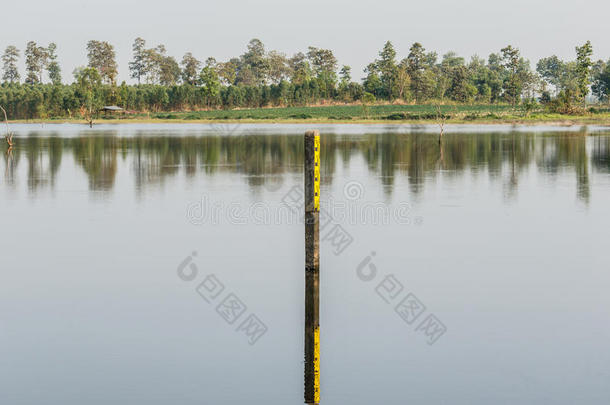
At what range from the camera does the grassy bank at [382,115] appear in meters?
103

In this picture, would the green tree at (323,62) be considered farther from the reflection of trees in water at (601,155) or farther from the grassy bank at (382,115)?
the reflection of trees in water at (601,155)

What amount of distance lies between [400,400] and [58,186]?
83.8ft

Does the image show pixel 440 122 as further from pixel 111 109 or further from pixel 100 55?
pixel 100 55

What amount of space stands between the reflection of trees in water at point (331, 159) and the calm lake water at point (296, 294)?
12.7ft

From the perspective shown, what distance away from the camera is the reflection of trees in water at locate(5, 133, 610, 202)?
34875 mm

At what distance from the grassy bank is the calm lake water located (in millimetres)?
76652

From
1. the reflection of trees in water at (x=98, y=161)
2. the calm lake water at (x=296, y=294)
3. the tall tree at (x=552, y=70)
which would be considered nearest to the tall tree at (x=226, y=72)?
the tall tree at (x=552, y=70)

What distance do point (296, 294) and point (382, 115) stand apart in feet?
352

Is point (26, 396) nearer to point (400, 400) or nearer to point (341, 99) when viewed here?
point (400, 400)

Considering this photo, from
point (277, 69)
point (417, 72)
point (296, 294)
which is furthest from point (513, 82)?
point (296, 294)

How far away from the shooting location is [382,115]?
119562 mm

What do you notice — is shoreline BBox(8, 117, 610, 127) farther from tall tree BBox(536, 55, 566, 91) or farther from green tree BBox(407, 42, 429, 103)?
tall tree BBox(536, 55, 566, 91)

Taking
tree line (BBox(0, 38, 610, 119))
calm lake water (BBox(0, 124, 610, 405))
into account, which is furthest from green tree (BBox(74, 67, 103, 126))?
calm lake water (BBox(0, 124, 610, 405))

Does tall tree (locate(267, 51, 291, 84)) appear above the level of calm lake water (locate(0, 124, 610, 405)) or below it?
above
